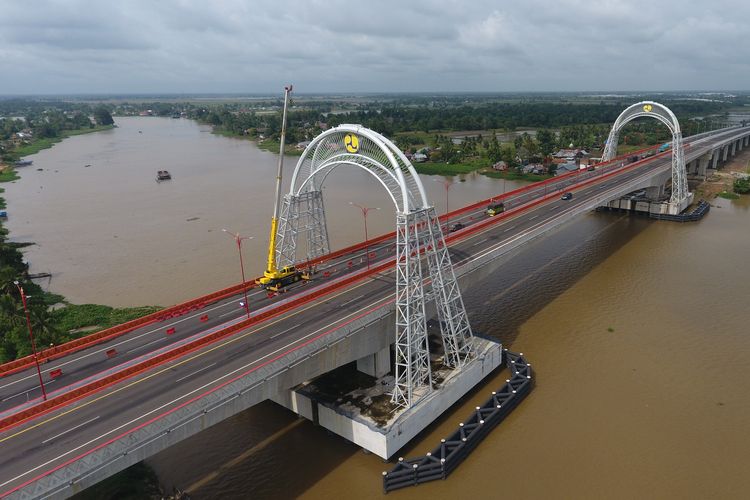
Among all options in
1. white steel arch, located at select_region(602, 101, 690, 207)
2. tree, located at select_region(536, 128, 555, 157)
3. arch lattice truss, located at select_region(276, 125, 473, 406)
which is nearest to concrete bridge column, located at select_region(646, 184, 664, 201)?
white steel arch, located at select_region(602, 101, 690, 207)

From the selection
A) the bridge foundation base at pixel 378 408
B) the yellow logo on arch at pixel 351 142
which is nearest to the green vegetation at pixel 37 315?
the bridge foundation base at pixel 378 408

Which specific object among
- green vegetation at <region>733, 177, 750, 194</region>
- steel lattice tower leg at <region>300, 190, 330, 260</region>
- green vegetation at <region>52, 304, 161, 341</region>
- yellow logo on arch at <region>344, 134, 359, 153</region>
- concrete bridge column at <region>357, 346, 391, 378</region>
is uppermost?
yellow logo on arch at <region>344, 134, 359, 153</region>

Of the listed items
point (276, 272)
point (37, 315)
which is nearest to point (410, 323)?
point (276, 272)

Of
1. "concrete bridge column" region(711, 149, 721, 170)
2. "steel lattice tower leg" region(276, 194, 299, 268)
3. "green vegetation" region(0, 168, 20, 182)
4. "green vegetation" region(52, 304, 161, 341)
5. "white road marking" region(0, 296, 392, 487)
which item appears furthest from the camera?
"green vegetation" region(0, 168, 20, 182)

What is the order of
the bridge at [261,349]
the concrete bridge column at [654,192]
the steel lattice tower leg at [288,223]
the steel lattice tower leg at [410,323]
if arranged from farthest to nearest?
the concrete bridge column at [654,192], the steel lattice tower leg at [288,223], the steel lattice tower leg at [410,323], the bridge at [261,349]

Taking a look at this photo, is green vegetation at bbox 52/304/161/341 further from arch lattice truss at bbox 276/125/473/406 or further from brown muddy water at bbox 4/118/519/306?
arch lattice truss at bbox 276/125/473/406

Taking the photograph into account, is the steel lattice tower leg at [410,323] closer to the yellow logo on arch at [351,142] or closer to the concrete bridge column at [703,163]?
the yellow logo on arch at [351,142]
